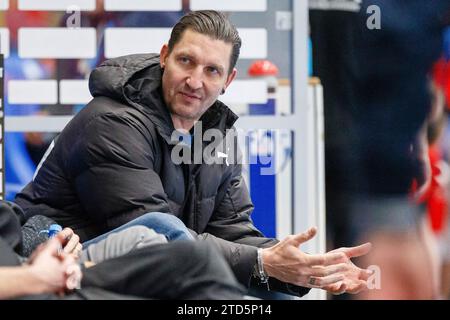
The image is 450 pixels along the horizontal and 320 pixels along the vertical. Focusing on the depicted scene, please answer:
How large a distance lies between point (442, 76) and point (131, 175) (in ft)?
5.08

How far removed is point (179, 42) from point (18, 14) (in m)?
1.08

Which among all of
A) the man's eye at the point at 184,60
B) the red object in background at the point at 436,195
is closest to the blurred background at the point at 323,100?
the red object in background at the point at 436,195

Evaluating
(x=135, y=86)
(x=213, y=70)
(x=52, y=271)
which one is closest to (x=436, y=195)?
(x=213, y=70)

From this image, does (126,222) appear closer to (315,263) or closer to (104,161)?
(104,161)

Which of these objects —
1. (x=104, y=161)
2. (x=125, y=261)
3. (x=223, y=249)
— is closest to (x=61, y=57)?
(x=104, y=161)

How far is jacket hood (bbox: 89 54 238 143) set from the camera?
2.39 meters

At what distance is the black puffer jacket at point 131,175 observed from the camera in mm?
2262

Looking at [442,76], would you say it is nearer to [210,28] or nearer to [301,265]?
[210,28]

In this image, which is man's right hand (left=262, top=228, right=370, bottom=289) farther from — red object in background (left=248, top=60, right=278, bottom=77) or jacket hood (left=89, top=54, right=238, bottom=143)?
red object in background (left=248, top=60, right=278, bottom=77)

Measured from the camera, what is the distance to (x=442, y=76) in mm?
3330

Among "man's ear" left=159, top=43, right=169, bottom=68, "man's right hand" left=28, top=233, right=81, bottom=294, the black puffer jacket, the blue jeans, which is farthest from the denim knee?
"man's ear" left=159, top=43, right=169, bottom=68

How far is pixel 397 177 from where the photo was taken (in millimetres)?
3338

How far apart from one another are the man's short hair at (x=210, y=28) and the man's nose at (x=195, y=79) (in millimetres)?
113

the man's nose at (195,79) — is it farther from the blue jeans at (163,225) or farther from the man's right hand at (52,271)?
the man's right hand at (52,271)
